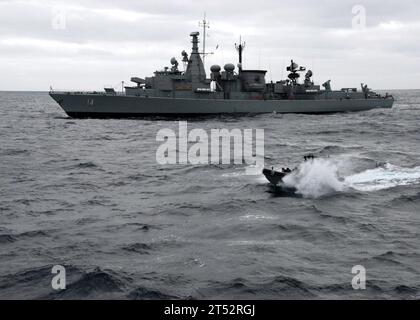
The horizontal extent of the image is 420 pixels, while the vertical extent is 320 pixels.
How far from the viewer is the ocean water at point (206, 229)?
1095 cm

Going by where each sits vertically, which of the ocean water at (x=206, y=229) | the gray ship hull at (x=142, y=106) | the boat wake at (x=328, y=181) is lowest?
the ocean water at (x=206, y=229)

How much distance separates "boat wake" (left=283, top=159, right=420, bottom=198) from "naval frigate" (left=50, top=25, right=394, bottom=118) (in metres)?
39.0

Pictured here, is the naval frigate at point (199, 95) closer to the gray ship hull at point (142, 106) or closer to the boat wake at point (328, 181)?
the gray ship hull at point (142, 106)

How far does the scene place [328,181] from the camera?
20750 mm

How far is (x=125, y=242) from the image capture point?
13.8 m

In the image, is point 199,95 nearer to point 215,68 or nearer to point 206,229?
point 215,68

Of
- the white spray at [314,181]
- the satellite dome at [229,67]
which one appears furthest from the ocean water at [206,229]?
the satellite dome at [229,67]

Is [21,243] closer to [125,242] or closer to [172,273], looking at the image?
[125,242]

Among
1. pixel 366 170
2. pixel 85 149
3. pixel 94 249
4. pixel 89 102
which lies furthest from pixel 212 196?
pixel 89 102

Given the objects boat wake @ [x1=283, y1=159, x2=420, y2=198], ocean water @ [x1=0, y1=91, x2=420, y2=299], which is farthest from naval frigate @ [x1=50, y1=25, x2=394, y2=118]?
boat wake @ [x1=283, y1=159, x2=420, y2=198]

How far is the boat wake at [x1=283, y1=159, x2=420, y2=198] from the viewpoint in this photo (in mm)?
20188

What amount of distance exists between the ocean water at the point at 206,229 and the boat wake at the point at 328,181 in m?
0.06
